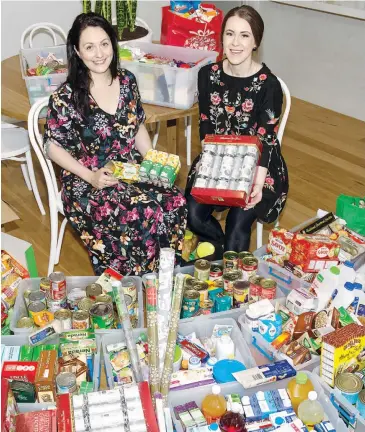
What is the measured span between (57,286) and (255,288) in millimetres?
726

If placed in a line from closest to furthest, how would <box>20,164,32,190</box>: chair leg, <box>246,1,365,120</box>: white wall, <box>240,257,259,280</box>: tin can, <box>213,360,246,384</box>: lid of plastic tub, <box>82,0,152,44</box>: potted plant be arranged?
1. <box>213,360,246,384</box>: lid of plastic tub
2. <box>240,257,259,280</box>: tin can
3. <box>82,0,152,44</box>: potted plant
4. <box>20,164,32,190</box>: chair leg
5. <box>246,1,365,120</box>: white wall

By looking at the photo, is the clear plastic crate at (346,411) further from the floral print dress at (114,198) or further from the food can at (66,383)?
the floral print dress at (114,198)

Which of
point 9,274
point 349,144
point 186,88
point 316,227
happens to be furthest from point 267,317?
point 349,144

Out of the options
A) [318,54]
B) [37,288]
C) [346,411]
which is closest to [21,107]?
[37,288]

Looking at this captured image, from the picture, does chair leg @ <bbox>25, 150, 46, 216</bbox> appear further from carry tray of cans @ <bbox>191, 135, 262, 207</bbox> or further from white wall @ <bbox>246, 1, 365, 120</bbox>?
white wall @ <bbox>246, 1, 365, 120</bbox>

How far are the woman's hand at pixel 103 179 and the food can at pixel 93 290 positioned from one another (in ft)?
1.51

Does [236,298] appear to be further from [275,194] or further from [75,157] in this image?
[75,157]

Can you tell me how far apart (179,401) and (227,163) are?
0.96 m

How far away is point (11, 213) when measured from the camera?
3453 millimetres

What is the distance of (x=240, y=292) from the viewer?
85.9 inches

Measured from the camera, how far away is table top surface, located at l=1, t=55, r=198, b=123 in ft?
9.07

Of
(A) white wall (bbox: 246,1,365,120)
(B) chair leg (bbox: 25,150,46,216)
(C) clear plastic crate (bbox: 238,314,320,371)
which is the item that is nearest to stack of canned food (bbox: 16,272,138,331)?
(C) clear plastic crate (bbox: 238,314,320,371)

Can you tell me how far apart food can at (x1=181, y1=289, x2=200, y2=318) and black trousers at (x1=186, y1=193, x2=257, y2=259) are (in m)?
0.51

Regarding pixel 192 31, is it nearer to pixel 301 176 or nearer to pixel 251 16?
pixel 251 16
